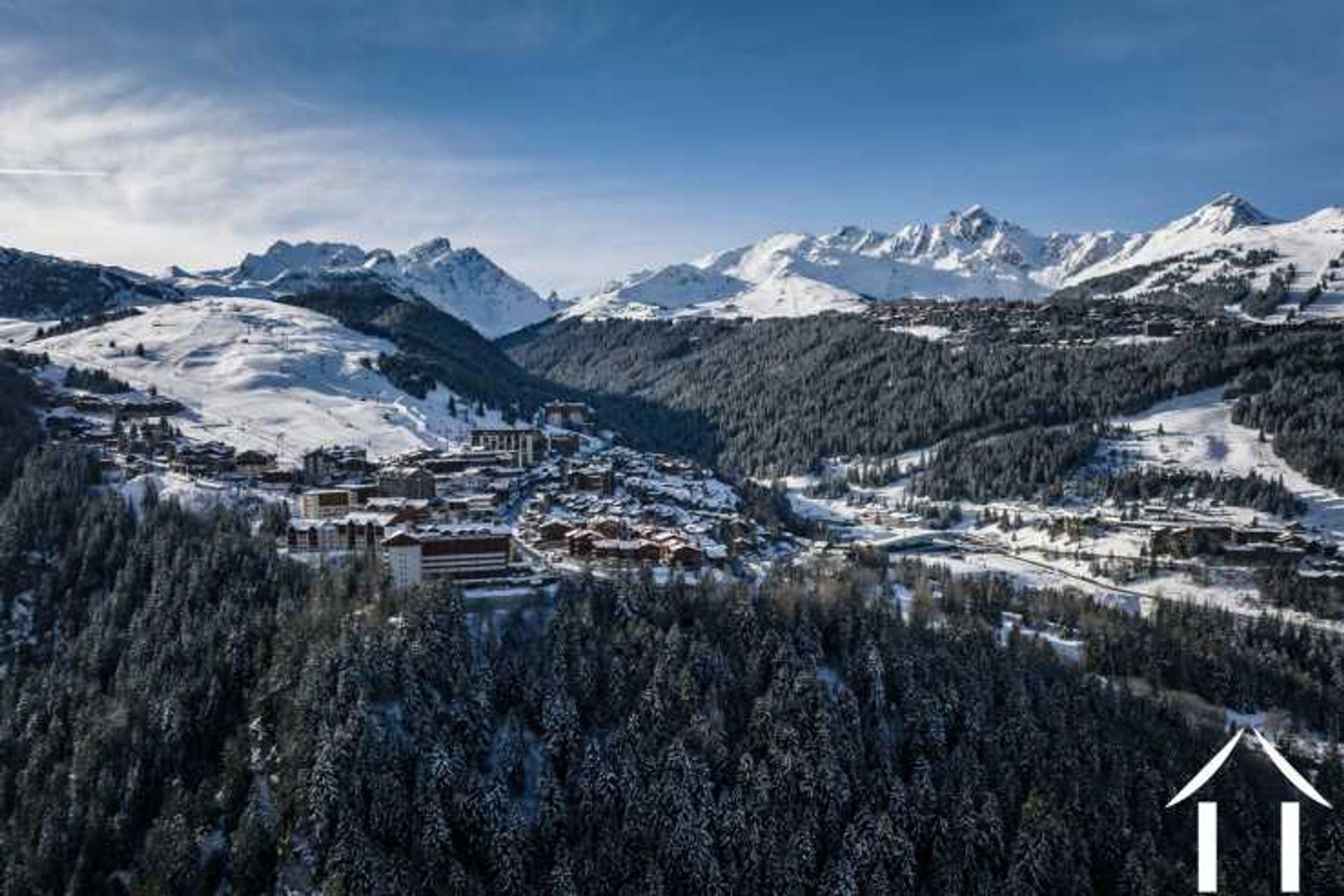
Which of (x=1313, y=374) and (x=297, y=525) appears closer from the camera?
(x=297, y=525)

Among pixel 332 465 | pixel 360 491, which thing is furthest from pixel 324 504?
pixel 332 465

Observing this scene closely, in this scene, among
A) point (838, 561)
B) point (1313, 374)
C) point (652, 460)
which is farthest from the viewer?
point (1313, 374)

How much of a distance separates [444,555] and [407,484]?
33814mm

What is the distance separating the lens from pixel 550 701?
65250 mm

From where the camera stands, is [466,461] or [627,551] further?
[466,461]

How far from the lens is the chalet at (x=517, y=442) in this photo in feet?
457

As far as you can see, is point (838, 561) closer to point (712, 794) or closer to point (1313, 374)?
point (712, 794)

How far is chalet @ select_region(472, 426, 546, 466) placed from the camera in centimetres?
13938

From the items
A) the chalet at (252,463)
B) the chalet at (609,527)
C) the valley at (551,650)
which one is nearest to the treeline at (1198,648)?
the valley at (551,650)

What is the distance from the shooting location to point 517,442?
141375mm

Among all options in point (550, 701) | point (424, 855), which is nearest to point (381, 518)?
point (550, 701)

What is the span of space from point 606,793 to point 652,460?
9525 centimetres

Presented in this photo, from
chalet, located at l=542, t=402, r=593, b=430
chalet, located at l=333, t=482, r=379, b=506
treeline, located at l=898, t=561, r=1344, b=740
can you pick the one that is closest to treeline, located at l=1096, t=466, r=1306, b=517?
treeline, located at l=898, t=561, r=1344, b=740

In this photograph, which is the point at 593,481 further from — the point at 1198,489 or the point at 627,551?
the point at 1198,489
